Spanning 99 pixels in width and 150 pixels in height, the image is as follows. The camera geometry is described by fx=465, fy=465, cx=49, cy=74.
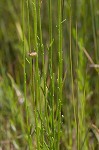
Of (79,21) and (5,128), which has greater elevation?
(79,21)

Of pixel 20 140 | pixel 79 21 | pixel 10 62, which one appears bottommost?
pixel 20 140

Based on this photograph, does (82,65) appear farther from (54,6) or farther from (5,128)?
(54,6)

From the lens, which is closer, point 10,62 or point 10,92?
point 10,92

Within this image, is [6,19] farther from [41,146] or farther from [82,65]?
[41,146]

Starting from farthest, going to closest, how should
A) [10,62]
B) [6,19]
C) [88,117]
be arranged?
1. [6,19]
2. [10,62]
3. [88,117]

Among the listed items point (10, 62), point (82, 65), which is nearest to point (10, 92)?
point (82, 65)

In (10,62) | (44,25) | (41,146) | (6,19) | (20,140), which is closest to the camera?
(41,146)

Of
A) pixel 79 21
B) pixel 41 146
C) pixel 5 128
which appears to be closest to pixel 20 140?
pixel 5 128
